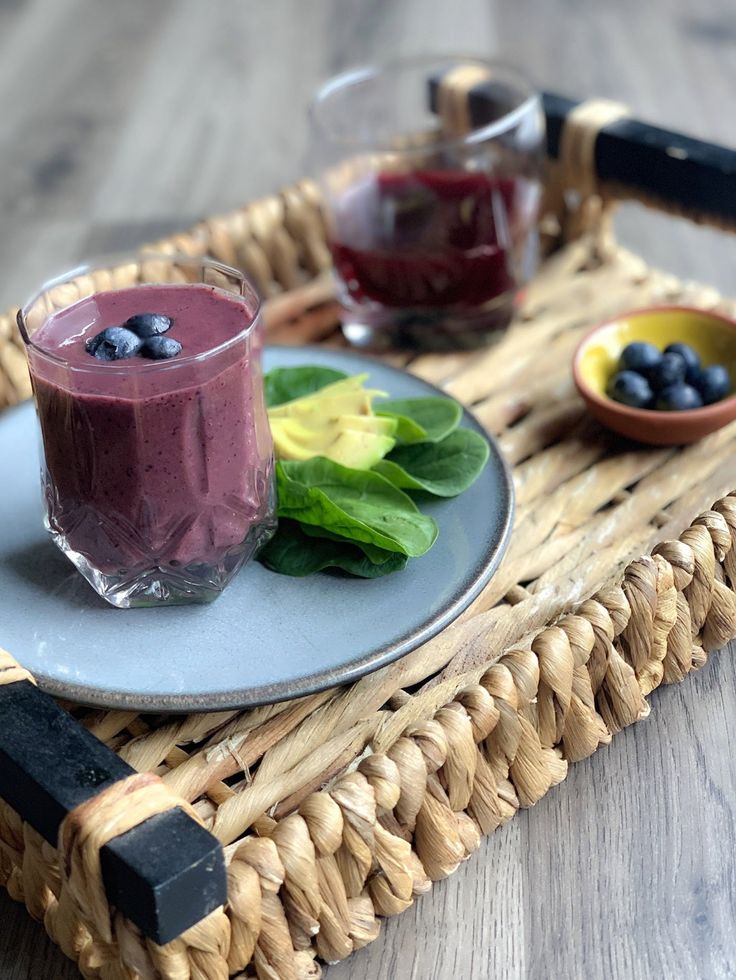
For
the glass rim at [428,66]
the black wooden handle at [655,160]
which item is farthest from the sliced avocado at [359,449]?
the black wooden handle at [655,160]

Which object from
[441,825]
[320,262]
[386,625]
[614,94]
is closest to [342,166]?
[320,262]

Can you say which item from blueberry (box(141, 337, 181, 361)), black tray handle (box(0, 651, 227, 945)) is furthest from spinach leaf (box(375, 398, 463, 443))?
black tray handle (box(0, 651, 227, 945))

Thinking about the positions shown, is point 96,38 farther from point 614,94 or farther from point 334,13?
point 614,94

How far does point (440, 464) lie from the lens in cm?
87

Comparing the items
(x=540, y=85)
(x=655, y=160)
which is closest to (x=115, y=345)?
(x=655, y=160)

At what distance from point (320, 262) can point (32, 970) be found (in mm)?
753

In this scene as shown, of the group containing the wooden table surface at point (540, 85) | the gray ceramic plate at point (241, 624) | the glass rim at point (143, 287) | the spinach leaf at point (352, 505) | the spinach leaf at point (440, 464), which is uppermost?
the glass rim at point (143, 287)

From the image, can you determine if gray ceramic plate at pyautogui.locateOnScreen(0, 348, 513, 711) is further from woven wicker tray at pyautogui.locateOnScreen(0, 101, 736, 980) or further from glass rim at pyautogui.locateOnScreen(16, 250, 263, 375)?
glass rim at pyautogui.locateOnScreen(16, 250, 263, 375)

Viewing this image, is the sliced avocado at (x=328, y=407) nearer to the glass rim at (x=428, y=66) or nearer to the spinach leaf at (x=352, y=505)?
the spinach leaf at (x=352, y=505)

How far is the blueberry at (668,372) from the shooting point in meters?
0.99

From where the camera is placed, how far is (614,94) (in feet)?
6.21

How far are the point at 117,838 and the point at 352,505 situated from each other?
30 cm

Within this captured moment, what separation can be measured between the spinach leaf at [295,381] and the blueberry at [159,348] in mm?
244

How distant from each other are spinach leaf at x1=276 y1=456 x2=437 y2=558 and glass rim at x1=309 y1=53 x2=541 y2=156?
1.17ft
